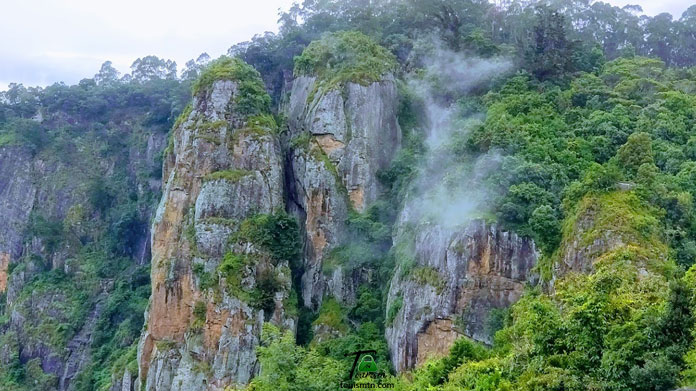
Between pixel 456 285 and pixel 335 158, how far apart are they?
11474 millimetres

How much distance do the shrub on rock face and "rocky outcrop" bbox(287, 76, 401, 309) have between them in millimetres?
524

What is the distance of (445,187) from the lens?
27078 mm

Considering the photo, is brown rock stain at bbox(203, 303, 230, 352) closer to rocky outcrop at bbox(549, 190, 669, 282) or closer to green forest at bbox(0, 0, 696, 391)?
green forest at bbox(0, 0, 696, 391)

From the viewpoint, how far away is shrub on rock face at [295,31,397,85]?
3569 cm

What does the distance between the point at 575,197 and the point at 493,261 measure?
146 inches

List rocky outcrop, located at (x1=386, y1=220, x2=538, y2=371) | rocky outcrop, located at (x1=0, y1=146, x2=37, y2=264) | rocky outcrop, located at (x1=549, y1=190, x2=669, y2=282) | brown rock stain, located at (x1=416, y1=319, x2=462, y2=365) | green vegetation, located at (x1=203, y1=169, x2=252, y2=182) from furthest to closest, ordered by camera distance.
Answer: rocky outcrop, located at (x1=0, y1=146, x2=37, y2=264) < green vegetation, located at (x1=203, y1=169, x2=252, y2=182) < brown rock stain, located at (x1=416, y1=319, x2=462, y2=365) < rocky outcrop, located at (x1=386, y1=220, x2=538, y2=371) < rocky outcrop, located at (x1=549, y1=190, x2=669, y2=282)

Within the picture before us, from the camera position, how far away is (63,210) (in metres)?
50.5

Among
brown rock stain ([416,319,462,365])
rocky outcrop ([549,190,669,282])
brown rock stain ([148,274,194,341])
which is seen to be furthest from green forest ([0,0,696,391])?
brown rock stain ([416,319,462,365])

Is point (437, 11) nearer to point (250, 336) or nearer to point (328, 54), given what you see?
point (328, 54)

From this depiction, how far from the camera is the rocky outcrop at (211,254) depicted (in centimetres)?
3020

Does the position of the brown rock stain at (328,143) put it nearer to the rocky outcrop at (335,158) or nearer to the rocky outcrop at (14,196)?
the rocky outcrop at (335,158)

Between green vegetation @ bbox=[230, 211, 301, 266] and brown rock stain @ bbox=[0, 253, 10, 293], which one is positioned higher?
green vegetation @ bbox=[230, 211, 301, 266]

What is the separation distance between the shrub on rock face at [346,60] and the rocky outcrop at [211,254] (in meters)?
4.42

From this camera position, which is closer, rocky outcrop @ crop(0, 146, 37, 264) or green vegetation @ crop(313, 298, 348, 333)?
green vegetation @ crop(313, 298, 348, 333)
